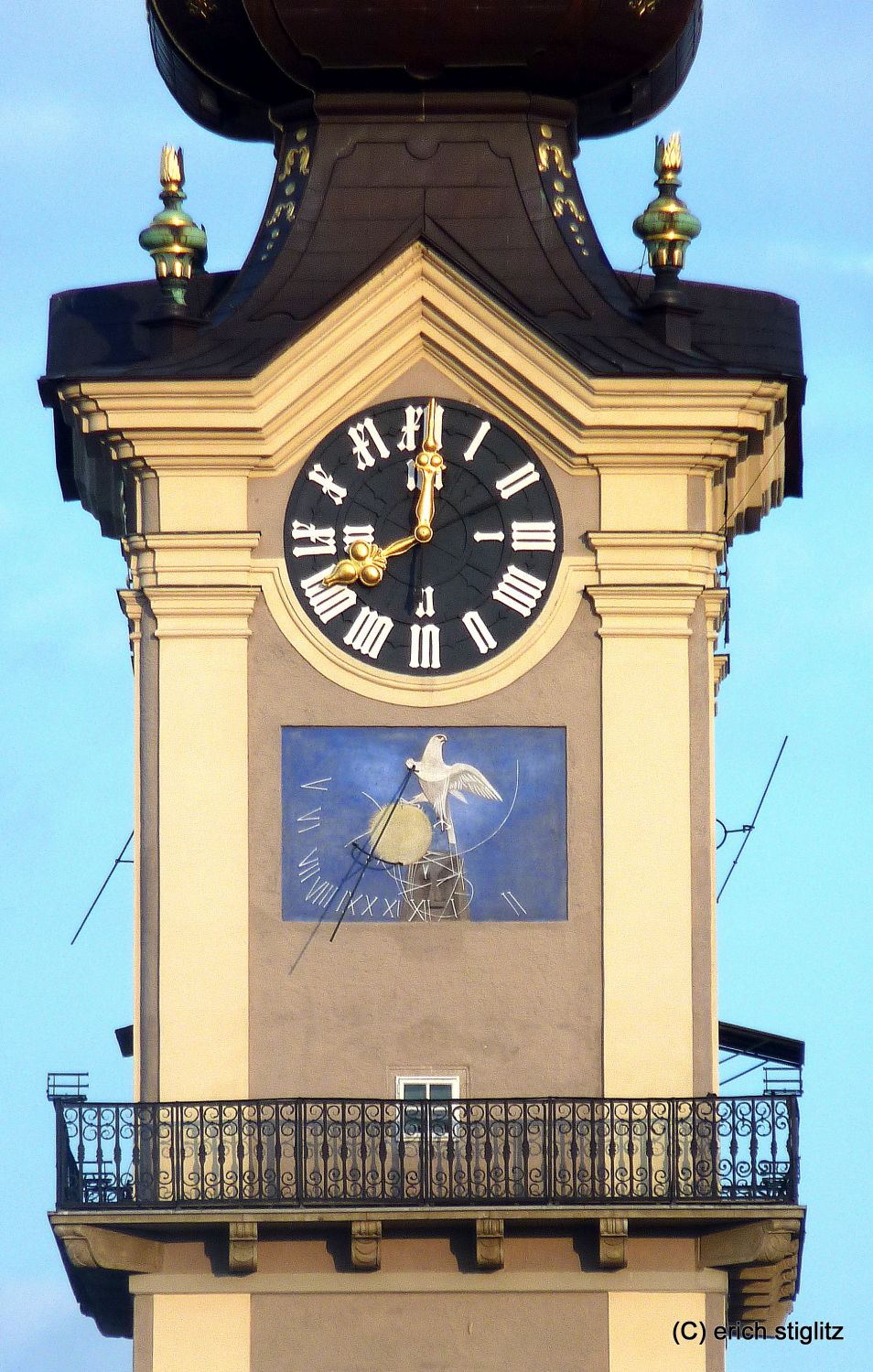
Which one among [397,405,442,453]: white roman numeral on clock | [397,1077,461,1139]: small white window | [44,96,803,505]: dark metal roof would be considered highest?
[44,96,803,505]: dark metal roof

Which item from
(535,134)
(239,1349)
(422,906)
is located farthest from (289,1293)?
(535,134)

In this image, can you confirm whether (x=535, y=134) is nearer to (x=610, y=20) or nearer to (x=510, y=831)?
(x=610, y=20)

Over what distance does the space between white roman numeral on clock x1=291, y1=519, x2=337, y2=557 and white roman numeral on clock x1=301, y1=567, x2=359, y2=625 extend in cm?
12

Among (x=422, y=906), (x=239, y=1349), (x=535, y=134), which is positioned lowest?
(x=239, y=1349)

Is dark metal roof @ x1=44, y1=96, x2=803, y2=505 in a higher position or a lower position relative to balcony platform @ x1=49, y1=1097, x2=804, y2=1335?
higher

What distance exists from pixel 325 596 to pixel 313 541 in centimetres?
36

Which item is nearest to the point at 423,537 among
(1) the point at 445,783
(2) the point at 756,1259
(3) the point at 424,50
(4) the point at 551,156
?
(1) the point at 445,783

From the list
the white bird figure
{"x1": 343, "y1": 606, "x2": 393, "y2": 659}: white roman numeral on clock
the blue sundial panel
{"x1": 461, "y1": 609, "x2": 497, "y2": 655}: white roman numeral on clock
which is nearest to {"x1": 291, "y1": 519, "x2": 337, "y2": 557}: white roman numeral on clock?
{"x1": 343, "y1": 606, "x2": 393, "y2": 659}: white roman numeral on clock

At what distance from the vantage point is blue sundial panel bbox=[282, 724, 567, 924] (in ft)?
113

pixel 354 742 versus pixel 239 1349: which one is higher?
pixel 354 742

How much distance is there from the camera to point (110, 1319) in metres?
36.0

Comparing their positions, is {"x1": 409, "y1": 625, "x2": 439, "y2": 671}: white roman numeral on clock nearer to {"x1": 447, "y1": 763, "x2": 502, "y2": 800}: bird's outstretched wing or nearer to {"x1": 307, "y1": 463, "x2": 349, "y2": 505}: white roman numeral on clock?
{"x1": 447, "y1": 763, "x2": 502, "y2": 800}: bird's outstretched wing

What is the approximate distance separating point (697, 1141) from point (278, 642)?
13.7 feet

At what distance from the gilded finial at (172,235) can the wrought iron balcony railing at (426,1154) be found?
5.72m
